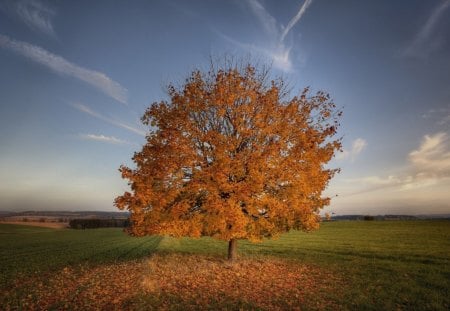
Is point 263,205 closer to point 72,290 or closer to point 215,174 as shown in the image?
point 215,174

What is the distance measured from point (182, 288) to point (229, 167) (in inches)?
241

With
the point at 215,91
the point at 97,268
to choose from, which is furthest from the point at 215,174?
the point at 97,268

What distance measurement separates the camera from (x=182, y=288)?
582 inches

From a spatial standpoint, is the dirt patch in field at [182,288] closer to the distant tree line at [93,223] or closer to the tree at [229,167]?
the tree at [229,167]

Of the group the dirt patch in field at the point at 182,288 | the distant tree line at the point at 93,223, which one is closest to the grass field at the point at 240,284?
the dirt patch in field at the point at 182,288

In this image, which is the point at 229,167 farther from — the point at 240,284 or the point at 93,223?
the point at 93,223

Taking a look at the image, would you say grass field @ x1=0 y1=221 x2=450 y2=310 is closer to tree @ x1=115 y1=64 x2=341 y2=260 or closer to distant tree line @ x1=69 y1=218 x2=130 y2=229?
tree @ x1=115 y1=64 x2=341 y2=260

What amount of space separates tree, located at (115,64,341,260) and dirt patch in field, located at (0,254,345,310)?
2.31 meters

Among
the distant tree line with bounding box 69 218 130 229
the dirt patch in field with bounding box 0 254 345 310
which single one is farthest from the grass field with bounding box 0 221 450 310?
the distant tree line with bounding box 69 218 130 229

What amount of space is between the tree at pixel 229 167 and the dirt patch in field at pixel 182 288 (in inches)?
90.9

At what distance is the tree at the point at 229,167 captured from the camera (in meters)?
16.8

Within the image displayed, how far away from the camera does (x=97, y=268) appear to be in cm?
2183

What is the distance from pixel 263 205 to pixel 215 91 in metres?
6.81

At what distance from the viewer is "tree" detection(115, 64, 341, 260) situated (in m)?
16.8
